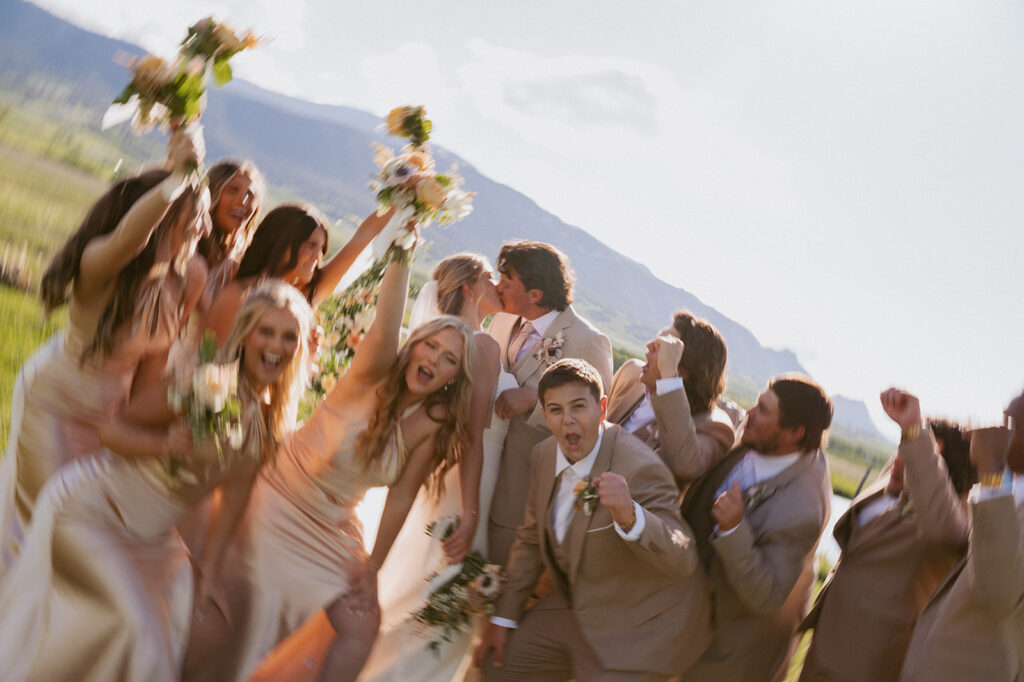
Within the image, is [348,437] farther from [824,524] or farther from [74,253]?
[824,524]

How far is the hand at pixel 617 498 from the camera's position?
4.60 metres

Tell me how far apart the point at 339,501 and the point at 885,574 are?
326cm

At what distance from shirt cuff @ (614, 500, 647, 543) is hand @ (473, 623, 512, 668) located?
46.5 inches

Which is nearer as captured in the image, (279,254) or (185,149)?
(185,149)

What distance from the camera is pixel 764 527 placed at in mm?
5020

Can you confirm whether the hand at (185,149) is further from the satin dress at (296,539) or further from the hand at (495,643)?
the hand at (495,643)

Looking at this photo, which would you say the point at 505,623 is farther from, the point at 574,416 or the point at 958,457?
the point at 958,457

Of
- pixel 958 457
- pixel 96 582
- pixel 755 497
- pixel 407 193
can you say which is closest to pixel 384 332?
pixel 407 193

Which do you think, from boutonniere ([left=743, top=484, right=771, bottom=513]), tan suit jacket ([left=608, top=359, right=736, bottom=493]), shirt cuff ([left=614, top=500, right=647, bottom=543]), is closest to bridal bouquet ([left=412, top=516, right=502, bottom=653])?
shirt cuff ([left=614, top=500, right=647, bottom=543])

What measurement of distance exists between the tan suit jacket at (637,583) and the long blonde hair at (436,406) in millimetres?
815

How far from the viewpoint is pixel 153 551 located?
4812mm

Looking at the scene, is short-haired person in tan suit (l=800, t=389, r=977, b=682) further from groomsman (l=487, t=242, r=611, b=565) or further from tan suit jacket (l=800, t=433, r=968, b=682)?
groomsman (l=487, t=242, r=611, b=565)

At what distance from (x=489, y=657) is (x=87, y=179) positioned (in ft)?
453

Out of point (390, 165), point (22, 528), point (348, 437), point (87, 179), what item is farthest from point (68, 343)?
point (87, 179)
